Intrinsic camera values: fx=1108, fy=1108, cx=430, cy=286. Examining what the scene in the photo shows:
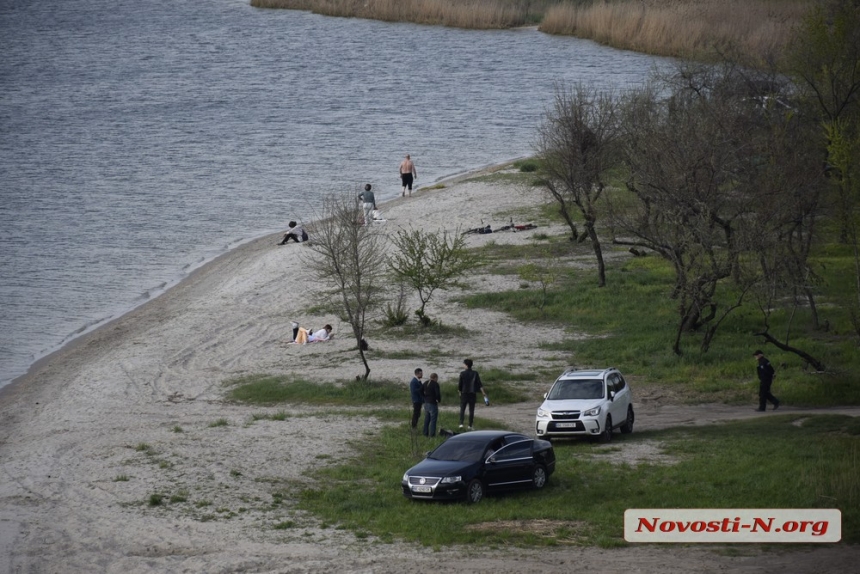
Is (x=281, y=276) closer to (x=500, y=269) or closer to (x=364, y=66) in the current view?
(x=500, y=269)

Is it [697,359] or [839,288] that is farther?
[839,288]

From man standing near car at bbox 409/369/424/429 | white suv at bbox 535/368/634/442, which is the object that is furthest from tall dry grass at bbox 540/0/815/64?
man standing near car at bbox 409/369/424/429

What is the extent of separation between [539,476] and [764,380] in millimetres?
8004

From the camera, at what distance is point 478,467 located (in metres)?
20.1

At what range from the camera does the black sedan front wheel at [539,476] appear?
2051 cm

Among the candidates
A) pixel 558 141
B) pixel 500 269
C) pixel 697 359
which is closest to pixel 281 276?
pixel 500 269

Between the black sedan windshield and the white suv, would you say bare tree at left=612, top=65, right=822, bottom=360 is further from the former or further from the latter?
the black sedan windshield

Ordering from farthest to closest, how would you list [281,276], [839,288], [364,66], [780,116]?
1. [364,66]
2. [281,276]
3. [780,116]
4. [839,288]

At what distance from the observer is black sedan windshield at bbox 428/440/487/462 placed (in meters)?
20.2

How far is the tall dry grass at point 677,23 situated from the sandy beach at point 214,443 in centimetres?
4185

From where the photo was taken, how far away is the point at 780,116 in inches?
1590

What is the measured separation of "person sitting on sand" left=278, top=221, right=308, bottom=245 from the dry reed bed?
21212mm

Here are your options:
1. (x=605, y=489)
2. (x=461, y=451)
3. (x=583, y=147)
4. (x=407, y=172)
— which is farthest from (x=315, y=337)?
(x=407, y=172)

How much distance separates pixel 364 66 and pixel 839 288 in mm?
81135
